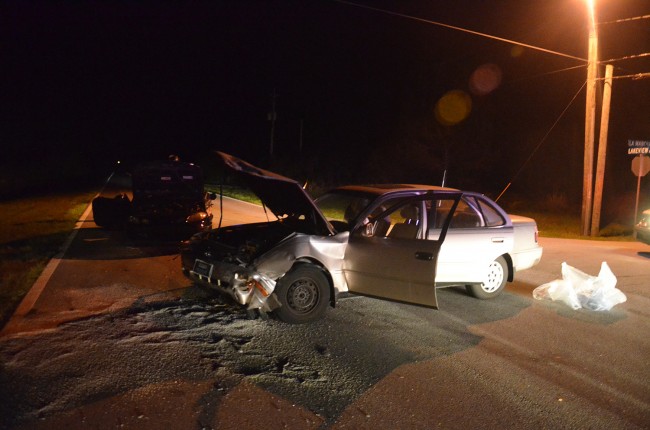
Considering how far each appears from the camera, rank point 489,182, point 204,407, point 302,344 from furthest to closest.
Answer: point 489,182
point 302,344
point 204,407

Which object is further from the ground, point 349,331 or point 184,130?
point 184,130

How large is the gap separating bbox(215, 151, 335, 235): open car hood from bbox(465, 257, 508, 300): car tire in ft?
8.43

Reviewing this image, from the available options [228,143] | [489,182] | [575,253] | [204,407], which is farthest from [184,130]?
[204,407]

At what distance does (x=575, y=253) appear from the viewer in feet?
40.8

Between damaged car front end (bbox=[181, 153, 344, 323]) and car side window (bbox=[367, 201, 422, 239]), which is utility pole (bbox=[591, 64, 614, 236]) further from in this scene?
damaged car front end (bbox=[181, 153, 344, 323])

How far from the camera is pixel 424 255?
571 cm

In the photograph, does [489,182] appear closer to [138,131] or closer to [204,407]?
A: [204,407]

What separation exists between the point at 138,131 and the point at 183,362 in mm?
120588

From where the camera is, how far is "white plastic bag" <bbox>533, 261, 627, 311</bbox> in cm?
720

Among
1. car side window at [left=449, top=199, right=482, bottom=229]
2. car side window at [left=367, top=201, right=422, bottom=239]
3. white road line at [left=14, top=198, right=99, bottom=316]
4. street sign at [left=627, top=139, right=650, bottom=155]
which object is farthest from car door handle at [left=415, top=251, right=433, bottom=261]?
street sign at [left=627, top=139, right=650, bottom=155]

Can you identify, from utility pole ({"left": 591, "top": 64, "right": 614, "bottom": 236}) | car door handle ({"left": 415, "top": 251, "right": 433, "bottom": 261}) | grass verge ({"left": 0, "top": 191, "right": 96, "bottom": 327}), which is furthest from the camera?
utility pole ({"left": 591, "top": 64, "right": 614, "bottom": 236})

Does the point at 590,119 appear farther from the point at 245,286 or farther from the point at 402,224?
the point at 245,286

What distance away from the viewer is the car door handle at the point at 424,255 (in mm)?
5680

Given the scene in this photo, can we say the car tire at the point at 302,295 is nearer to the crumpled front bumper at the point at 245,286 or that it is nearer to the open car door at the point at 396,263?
the crumpled front bumper at the point at 245,286
